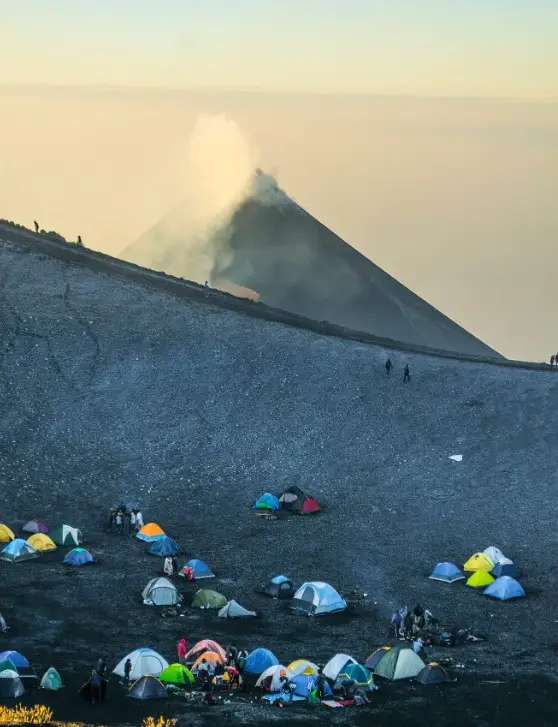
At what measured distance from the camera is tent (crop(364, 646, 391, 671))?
119ft

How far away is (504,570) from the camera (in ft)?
152

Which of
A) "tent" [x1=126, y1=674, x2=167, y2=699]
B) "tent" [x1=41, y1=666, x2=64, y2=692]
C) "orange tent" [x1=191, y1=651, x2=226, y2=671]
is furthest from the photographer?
"orange tent" [x1=191, y1=651, x2=226, y2=671]

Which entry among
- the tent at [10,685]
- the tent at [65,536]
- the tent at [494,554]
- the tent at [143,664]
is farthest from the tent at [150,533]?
the tent at [10,685]

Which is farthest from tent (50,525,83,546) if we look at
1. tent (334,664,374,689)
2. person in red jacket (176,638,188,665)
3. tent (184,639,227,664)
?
tent (334,664,374,689)

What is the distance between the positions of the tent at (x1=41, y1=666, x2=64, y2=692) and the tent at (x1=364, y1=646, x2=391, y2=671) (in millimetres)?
9262

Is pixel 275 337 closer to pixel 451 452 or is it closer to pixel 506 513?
pixel 451 452

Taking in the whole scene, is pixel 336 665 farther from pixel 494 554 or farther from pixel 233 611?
pixel 494 554

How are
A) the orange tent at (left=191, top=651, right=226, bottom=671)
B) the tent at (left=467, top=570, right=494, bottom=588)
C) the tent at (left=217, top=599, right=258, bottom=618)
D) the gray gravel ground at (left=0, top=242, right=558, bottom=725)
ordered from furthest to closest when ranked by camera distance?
the tent at (left=467, top=570, right=494, bottom=588)
the tent at (left=217, top=599, right=258, bottom=618)
the gray gravel ground at (left=0, top=242, right=558, bottom=725)
the orange tent at (left=191, top=651, right=226, bottom=671)

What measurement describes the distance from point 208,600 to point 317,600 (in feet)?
12.5

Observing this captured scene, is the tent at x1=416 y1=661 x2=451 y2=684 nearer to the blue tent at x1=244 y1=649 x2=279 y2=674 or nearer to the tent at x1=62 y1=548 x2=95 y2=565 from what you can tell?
the blue tent at x1=244 y1=649 x2=279 y2=674

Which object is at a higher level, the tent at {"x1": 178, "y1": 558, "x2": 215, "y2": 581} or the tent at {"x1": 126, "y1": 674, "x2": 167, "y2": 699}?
the tent at {"x1": 178, "y1": 558, "x2": 215, "y2": 581}

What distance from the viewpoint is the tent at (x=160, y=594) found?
41906 millimetres

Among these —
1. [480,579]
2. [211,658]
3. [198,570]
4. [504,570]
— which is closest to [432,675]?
[211,658]

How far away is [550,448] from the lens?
197 feet
